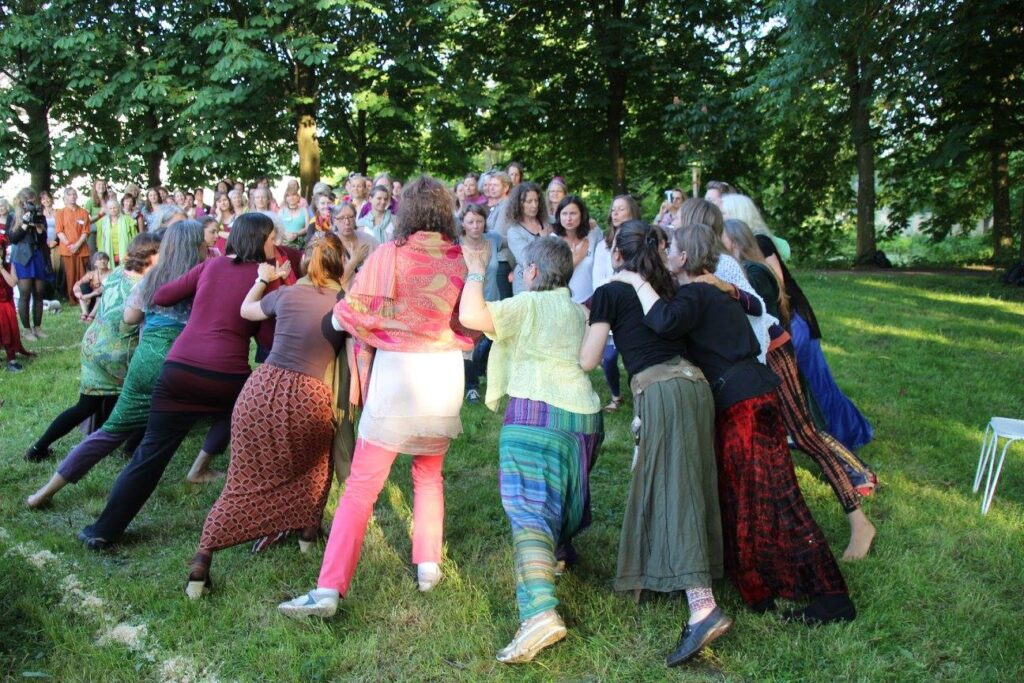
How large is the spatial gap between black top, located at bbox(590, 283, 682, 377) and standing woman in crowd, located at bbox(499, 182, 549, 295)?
3503mm

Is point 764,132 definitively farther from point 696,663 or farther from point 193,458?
point 696,663

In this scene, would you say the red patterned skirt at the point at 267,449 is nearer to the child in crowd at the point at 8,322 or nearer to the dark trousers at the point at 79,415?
the dark trousers at the point at 79,415

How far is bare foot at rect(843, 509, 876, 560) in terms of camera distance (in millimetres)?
4539

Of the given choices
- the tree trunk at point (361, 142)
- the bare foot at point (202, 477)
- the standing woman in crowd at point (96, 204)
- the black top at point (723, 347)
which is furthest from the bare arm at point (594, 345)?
the tree trunk at point (361, 142)

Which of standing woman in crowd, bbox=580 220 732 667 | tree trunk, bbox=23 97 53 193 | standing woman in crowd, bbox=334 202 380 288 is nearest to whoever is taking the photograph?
standing woman in crowd, bbox=580 220 732 667

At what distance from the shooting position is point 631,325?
3906 mm

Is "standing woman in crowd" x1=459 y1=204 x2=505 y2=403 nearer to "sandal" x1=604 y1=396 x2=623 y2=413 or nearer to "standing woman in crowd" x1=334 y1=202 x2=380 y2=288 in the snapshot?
"standing woman in crowd" x1=334 y1=202 x2=380 y2=288

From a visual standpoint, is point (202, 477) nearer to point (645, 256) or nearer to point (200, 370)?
point (200, 370)

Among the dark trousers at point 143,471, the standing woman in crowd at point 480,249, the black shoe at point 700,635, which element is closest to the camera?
the black shoe at point 700,635

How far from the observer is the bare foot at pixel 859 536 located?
4.54m

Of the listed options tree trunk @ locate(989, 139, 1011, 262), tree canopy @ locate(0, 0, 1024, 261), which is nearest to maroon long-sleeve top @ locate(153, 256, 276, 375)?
tree canopy @ locate(0, 0, 1024, 261)

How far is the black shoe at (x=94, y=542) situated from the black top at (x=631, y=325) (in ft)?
9.75

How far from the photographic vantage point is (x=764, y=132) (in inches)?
745

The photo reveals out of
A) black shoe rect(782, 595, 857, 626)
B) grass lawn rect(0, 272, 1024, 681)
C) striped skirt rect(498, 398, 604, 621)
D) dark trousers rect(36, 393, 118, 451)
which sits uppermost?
striped skirt rect(498, 398, 604, 621)
